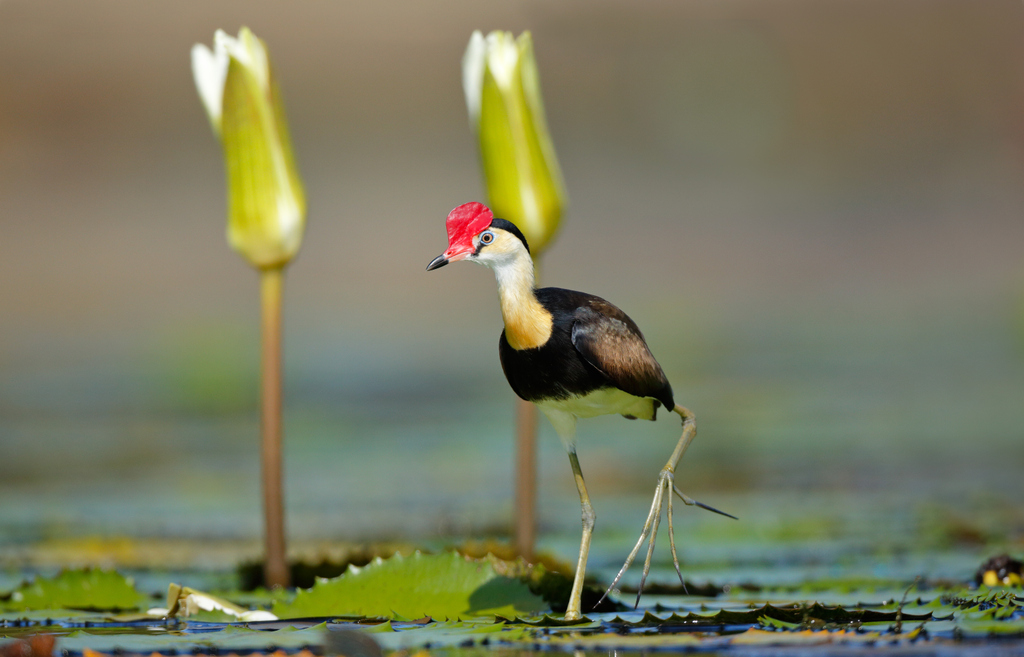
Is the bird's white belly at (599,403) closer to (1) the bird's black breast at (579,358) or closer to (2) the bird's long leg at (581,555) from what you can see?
(1) the bird's black breast at (579,358)

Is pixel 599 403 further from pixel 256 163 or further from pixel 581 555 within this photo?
pixel 256 163

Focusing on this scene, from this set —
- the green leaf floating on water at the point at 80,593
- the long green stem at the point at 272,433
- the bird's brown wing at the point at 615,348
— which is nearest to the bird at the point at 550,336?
the bird's brown wing at the point at 615,348

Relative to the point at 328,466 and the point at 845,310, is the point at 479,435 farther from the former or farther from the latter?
the point at 845,310

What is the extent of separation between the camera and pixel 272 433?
10.5 feet

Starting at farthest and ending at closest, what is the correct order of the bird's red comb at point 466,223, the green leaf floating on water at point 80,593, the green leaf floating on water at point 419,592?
the green leaf floating on water at point 80,593 → the green leaf floating on water at point 419,592 → the bird's red comb at point 466,223

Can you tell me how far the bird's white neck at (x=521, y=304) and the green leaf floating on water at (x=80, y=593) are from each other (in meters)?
1.41

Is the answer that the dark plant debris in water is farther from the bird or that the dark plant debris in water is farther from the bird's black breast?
the bird's black breast

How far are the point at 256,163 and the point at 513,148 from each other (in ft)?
2.27

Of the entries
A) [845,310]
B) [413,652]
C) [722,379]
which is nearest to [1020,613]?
[413,652]

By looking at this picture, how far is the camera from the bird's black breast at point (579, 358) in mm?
2348

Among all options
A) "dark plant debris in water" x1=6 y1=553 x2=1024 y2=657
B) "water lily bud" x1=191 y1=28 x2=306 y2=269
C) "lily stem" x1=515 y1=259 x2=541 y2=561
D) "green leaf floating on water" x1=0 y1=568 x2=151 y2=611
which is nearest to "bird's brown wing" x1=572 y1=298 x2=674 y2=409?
"dark plant debris in water" x1=6 y1=553 x2=1024 y2=657

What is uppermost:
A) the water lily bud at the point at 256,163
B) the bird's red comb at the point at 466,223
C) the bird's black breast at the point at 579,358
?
the water lily bud at the point at 256,163

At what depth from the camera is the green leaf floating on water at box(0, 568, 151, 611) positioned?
9.84 feet

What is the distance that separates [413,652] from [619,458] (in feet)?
11.6
